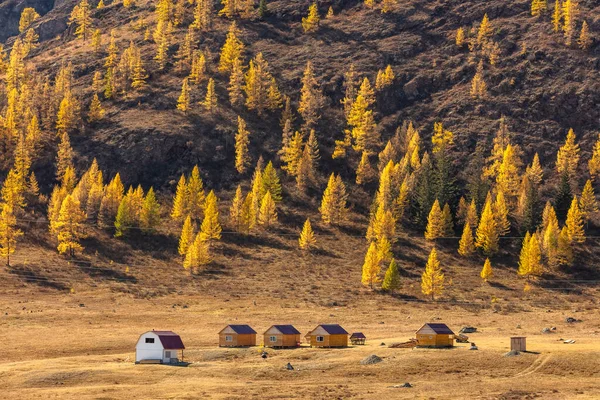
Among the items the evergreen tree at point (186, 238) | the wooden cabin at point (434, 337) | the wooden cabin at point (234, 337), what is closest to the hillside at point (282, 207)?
the evergreen tree at point (186, 238)

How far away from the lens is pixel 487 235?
5901 inches

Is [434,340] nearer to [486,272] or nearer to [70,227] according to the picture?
[486,272]

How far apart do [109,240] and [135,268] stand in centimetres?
1300

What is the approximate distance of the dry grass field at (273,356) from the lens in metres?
69.8

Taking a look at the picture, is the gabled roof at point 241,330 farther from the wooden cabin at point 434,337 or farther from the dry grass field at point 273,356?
the wooden cabin at point 434,337

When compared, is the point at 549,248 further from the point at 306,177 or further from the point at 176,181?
the point at 176,181

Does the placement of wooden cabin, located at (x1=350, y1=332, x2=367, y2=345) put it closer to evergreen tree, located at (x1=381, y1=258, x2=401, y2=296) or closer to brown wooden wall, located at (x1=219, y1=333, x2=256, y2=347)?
brown wooden wall, located at (x1=219, y1=333, x2=256, y2=347)

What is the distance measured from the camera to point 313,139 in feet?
604

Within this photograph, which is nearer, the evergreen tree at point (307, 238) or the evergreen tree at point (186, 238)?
the evergreen tree at point (186, 238)

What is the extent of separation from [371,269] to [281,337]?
4523cm

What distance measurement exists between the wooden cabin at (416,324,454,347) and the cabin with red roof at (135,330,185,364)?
24.2 metres

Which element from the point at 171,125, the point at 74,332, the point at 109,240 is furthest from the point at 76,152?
the point at 74,332

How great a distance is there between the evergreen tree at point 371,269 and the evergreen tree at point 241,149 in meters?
52.2

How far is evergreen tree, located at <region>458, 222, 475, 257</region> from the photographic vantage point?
150 metres
